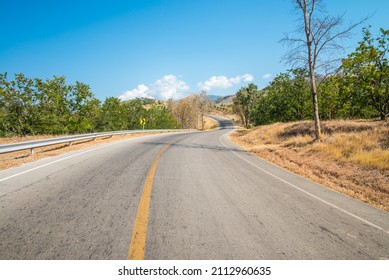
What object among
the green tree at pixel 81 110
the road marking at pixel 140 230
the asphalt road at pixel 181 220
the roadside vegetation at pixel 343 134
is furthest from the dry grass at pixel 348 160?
the green tree at pixel 81 110

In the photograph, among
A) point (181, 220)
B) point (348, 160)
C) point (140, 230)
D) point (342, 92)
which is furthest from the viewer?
point (342, 92)

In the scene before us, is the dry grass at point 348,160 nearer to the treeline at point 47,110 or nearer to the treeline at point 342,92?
the treeline at point 342,92

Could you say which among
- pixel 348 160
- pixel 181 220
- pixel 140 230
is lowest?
pixel 348 160

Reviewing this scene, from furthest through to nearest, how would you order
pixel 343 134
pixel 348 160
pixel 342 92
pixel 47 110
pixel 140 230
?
1. pixel 47 110
2. pixel 342 92
3. pixel 343 134
4. pixel 348 160
5. pixel 140 230

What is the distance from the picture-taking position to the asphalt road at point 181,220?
2.63m

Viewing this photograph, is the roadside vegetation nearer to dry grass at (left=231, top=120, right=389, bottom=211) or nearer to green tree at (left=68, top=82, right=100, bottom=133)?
dry grass at (left=231, top=120, right=389, bottom=211)

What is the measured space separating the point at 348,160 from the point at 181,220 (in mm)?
9553

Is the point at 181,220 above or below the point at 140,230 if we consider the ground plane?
below

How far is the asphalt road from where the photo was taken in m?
2.63

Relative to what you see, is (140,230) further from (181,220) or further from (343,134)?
(343,134)

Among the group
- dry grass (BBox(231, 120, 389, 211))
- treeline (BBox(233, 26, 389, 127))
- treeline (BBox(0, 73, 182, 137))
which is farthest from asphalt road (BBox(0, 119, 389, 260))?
treeline (BBox(0, 73, 182, 137))

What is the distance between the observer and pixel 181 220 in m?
3.37

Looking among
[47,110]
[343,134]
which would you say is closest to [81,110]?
[47,110]
